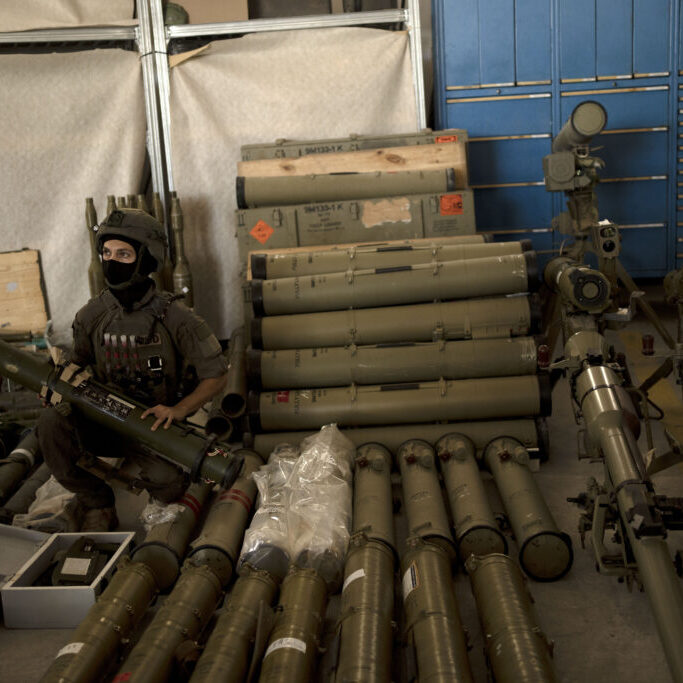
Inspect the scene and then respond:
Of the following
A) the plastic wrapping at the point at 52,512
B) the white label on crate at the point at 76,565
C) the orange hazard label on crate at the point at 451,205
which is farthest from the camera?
the orange hazard label on crate at the point at 451,205

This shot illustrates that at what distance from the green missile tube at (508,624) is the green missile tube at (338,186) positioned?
10.5 feet

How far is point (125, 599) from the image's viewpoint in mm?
2814

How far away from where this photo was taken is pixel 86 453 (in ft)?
11.7

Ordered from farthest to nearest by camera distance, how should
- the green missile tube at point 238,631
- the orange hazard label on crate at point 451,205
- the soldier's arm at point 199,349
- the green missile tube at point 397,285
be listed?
the orange hazard label on crate at point 451,205 < the green missile tube at point 397,285 < the soldier's arm at point 199,349 < the green missile tube at point 238,631

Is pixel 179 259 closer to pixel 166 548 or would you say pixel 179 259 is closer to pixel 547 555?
pixel 166 548

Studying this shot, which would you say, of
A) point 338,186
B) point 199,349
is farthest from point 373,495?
point 338,186

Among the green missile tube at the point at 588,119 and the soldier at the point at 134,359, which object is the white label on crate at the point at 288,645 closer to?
the soldier at the point at 134,359

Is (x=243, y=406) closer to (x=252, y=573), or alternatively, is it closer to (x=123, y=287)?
(x=123, y=287)

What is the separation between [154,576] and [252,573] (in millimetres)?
404

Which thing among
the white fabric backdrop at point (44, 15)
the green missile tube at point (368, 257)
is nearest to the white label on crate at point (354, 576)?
the green missile tube at point (368, 257)

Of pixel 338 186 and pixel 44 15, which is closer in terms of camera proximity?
pixel 338 186

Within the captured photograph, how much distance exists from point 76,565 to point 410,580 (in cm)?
132

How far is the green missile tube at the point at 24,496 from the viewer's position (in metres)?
3.74

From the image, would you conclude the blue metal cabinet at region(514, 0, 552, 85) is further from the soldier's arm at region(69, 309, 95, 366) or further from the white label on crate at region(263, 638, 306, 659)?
the white label on crate at region(263, 638, 306, 659)
